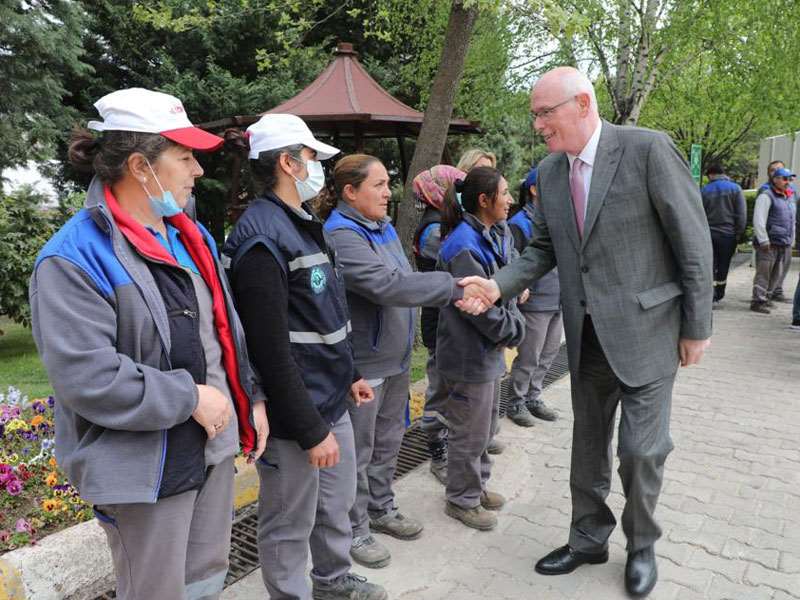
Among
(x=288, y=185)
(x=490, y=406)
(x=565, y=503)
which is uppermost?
(x=288, y=185)

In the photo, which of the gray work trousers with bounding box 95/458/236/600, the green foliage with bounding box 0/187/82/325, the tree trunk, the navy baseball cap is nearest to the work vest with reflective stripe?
the gray work trousers with bounding box 95/458/236/600

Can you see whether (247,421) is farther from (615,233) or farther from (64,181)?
(64,181)

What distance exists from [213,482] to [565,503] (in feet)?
8.29

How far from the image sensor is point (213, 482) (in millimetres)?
2080

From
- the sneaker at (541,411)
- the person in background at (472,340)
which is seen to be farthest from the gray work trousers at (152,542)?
the sneaker at (541,411)

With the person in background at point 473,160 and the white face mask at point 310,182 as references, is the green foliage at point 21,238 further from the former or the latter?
the white face mask at point 310,182

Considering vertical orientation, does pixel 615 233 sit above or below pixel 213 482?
above

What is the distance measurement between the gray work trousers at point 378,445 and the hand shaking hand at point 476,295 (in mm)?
495

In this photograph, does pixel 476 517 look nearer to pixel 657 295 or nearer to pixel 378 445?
pixel 378 445

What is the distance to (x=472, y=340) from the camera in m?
3.47

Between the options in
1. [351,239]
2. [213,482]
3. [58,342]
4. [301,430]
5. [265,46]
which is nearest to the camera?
[58,342]

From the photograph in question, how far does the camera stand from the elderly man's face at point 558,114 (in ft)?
9.30

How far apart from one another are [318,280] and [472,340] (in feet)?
4.02

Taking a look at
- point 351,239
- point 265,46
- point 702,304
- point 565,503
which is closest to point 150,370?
point 351,239
